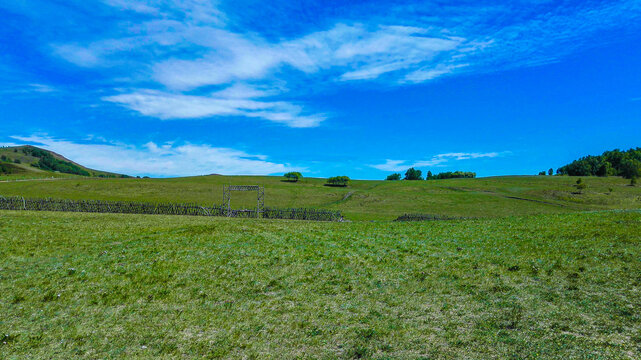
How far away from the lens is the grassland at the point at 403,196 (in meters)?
77.1

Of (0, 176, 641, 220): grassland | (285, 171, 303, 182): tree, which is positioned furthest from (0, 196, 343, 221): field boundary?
(285, 171, 303, 182): tree

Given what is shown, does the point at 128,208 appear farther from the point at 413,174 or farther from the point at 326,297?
the point at 413,174

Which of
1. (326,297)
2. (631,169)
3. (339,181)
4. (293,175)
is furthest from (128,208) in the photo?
(631,169)

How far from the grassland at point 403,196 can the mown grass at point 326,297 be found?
49.7 metres

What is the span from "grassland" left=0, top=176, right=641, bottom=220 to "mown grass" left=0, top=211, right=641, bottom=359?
163 ft

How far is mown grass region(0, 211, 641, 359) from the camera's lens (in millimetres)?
8172

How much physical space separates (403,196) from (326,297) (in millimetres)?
87088

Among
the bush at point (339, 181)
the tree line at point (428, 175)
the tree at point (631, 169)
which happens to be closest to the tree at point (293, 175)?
the bush at point (339, 181)

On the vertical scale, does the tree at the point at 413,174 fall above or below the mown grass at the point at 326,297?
above

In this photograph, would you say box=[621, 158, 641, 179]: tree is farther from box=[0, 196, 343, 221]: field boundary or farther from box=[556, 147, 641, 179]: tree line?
box=[0, 196, 343, 221]: field boundary

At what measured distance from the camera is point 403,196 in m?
95.9

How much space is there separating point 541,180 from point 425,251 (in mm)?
126336

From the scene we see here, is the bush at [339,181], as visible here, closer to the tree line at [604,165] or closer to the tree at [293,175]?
the tree at [293,175]

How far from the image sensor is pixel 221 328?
927cm
